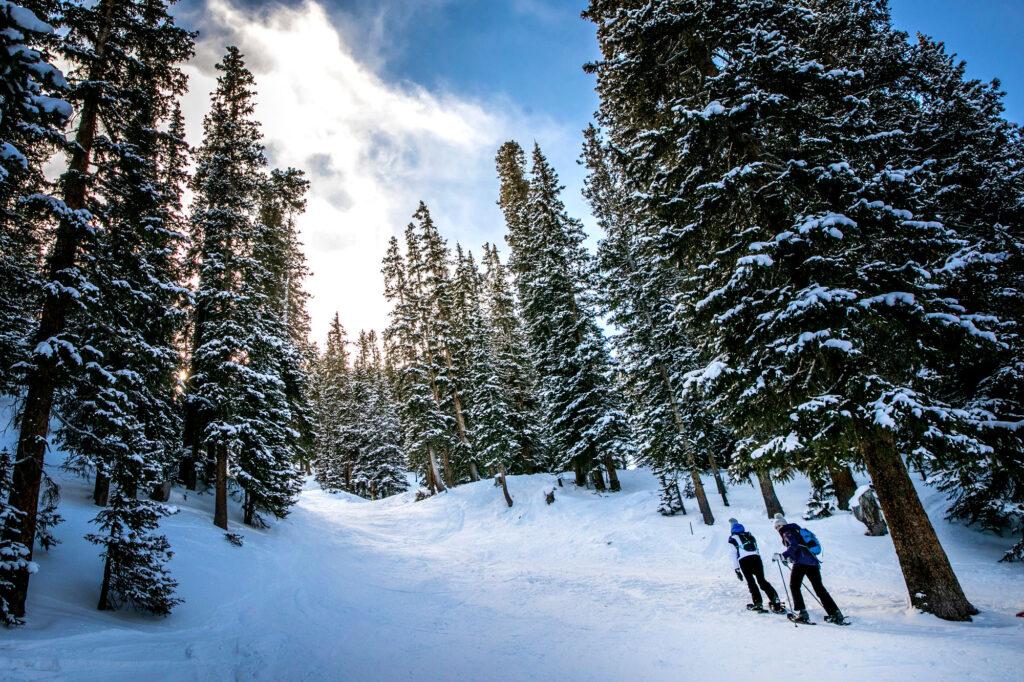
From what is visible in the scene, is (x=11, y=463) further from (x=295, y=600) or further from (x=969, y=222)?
(x=969, y=222)

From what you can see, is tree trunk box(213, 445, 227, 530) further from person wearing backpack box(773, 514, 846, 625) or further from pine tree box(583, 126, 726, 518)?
person wearing backpack box(773, 514, 846, 625)

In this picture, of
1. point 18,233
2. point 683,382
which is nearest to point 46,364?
point 18,233

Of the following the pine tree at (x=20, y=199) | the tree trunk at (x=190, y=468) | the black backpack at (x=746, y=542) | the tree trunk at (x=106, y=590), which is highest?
the pine tree at (x=20, y=199)

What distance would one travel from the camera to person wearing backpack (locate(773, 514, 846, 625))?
25.0 ft

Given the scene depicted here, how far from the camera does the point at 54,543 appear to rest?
379 inches

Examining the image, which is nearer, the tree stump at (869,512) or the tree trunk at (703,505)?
the tree stump at (869,512)

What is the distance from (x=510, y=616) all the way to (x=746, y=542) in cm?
537

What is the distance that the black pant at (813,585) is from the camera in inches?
298

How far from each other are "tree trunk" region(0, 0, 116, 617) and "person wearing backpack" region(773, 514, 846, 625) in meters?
12.7

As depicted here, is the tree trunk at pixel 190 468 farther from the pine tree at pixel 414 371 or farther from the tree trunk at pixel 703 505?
the tree trunk at pixel 703 505

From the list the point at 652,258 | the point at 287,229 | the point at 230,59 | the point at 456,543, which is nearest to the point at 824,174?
the point at 652,258

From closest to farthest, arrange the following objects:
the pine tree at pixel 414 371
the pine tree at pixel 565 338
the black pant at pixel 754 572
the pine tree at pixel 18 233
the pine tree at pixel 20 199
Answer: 1. the pine tree at pixel 18 233
2. the pine tree at pixel 20 199
3. the black pant at pixel 754 572
4. the pine tree at pixel 565 338
5. the pine tree at pixel 414 371

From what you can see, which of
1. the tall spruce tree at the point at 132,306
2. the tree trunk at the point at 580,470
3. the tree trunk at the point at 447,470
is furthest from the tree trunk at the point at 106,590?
the tree trunk at the point at 447,470

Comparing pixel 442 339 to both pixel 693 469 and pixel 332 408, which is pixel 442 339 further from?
pixel 332 408
